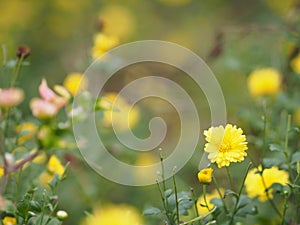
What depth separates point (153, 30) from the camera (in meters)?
3.04

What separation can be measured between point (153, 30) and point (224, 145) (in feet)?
6.89

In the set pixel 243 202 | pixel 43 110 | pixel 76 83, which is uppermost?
pixel 76 83

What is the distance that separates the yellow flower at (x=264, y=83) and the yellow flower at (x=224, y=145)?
795mm

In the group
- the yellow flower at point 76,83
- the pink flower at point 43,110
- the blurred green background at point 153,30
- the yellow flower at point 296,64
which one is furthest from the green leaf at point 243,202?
the blurred green background at point 153,30

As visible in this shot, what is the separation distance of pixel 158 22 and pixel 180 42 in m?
0.21

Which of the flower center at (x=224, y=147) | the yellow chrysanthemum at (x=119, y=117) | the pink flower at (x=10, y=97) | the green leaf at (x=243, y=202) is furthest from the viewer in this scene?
the yellow chrysanthemum at (x=119, y=117)

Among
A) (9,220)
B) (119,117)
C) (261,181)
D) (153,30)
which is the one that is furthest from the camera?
(153,30)

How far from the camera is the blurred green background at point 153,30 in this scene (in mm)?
2199

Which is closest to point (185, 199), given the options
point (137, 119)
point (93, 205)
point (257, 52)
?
point (93, 205)

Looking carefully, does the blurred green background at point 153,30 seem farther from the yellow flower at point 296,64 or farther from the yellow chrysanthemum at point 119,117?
the yellow chrysanthemum at point 119,117

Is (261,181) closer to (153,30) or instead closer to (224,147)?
(224,147)

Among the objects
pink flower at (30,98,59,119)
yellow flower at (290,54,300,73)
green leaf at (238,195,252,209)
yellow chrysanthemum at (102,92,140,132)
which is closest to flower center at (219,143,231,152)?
green leaf at (238,195,252,209)

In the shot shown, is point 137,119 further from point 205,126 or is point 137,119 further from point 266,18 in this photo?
point 266,18

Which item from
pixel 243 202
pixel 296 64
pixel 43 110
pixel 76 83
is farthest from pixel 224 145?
pixel 296 64
